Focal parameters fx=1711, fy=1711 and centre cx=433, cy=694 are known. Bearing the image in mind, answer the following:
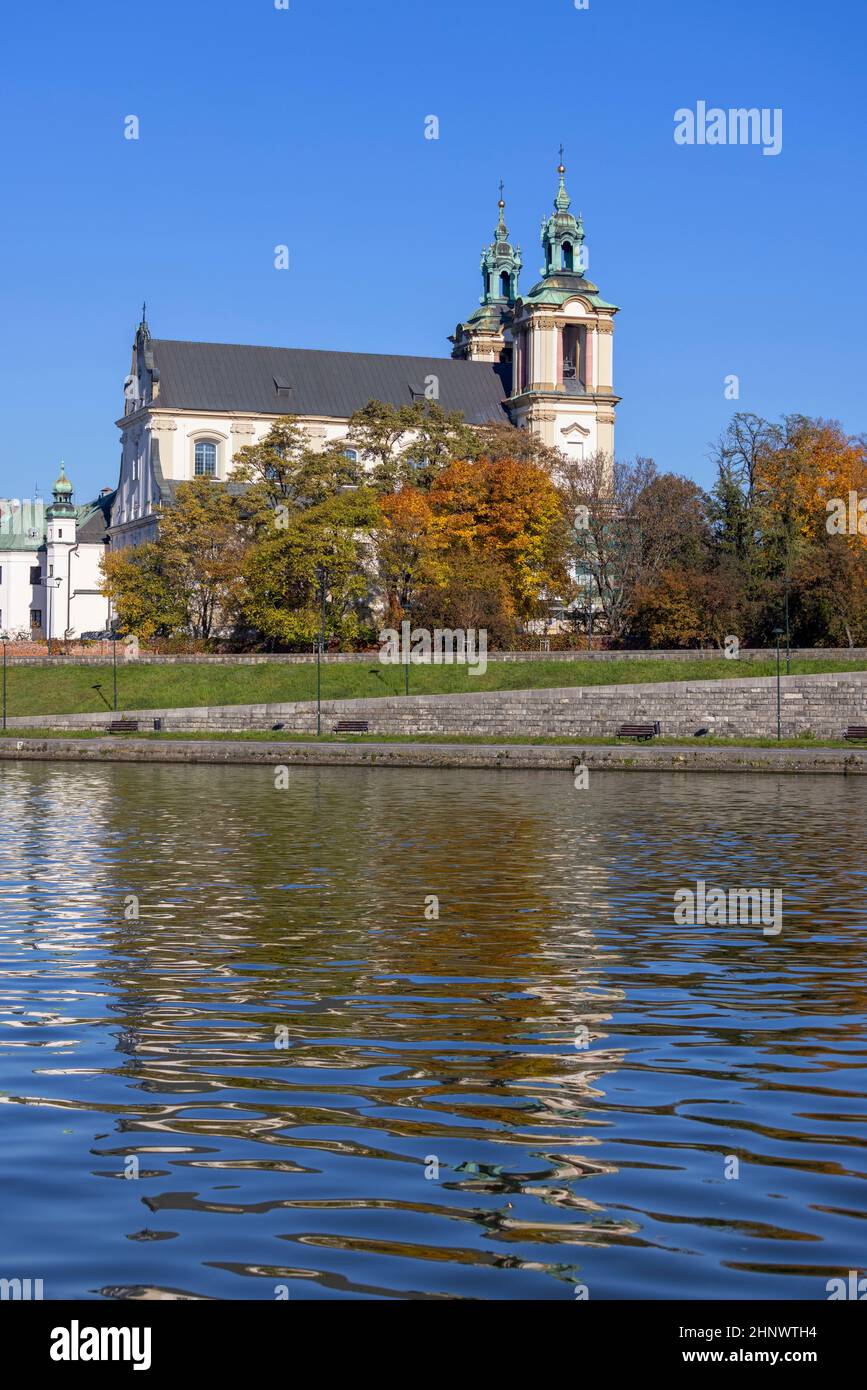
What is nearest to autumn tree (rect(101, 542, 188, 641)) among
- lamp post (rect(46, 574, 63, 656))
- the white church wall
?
lamp post (rect(46, 574, 63, 656))

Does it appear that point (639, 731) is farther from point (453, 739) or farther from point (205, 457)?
point (205, 457)

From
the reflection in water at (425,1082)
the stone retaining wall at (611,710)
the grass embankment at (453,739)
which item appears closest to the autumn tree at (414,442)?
the stone retaining wall at (611,710)

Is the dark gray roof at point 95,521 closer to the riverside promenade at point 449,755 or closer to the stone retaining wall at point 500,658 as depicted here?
the stone retaining wall at point 500,658

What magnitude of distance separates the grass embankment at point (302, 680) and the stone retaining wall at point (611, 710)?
2051 mm

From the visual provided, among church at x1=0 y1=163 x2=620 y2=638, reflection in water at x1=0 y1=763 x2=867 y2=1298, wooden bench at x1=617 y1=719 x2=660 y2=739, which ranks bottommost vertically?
reflection in water at x1=0 y1=763 x2=867 y2=1298

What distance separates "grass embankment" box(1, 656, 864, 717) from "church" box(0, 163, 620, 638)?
111 ft

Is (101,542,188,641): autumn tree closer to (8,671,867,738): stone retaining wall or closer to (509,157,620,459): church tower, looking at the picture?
(8,671,867,738): stone retaining wall

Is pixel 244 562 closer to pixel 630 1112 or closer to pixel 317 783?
pixel 317 783

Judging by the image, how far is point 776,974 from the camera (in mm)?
16297

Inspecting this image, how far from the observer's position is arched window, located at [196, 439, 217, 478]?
121562mm

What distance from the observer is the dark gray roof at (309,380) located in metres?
123

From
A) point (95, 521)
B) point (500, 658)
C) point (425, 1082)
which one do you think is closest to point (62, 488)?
point (95, 521)

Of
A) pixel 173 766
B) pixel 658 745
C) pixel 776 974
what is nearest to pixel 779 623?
pixel 658 745

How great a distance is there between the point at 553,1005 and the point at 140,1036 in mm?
3555
